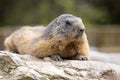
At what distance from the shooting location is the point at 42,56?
334 inches

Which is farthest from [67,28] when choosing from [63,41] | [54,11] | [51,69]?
[54,11]

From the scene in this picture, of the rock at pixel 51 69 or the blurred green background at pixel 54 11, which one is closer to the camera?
the rock at pixel 51 69

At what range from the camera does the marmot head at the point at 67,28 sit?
26.3ft

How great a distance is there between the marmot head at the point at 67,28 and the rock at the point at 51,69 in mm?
424

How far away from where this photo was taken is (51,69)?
24.6 feet

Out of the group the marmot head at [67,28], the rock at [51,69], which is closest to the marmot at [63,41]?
the marmot head at [67,28]

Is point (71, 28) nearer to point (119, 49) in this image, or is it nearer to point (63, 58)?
point (63, 58)

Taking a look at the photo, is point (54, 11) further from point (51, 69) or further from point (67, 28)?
point (51, 69)

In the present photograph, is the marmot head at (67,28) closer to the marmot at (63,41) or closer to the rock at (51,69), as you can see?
the marmot at (63,41)

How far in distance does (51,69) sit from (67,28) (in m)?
1.00

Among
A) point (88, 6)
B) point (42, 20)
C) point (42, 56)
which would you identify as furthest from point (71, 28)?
point (88, 6)

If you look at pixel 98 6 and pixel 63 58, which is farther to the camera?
pixel 98 6

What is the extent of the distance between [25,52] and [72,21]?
1539mm

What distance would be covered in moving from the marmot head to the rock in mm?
424
